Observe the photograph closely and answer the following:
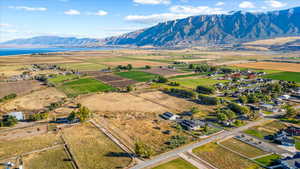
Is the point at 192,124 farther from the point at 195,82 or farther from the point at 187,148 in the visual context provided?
the point at 195,82

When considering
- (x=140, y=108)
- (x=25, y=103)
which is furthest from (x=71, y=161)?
(x=25, y=103)

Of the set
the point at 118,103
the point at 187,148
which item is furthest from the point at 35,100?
the point at 187,148

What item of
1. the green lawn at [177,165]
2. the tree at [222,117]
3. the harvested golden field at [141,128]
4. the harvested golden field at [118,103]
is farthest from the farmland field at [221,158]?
the harvested golden field at [118,103]

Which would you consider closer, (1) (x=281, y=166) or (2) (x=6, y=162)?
(1) (x=281, y=166)

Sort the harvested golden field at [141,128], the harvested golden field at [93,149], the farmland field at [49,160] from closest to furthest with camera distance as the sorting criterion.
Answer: the farmland field at [49,160] → the harvested golden field at [93,149] → the harvested golden field at [141,128]

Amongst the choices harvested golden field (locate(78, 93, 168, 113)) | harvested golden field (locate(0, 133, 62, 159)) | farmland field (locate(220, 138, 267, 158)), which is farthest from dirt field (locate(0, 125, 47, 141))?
farmland field (locate(220, 138, 267, 158))

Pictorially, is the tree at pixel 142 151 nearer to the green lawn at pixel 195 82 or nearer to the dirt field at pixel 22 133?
the dirt field at pixel 22 133

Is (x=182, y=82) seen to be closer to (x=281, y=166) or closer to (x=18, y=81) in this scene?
(x=281, y=166)
